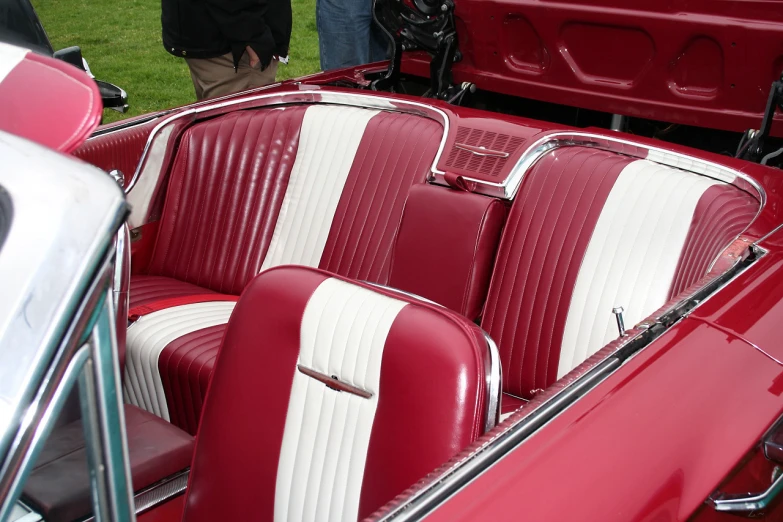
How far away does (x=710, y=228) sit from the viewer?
1.86 metres

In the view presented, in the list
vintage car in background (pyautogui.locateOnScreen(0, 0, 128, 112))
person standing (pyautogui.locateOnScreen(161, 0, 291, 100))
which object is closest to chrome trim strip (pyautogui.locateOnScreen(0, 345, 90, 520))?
vintage car in background (pyautogui.locateOnScreen(0, 0, 128, 112))

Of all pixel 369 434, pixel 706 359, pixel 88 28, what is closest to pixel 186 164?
pixel 369 434

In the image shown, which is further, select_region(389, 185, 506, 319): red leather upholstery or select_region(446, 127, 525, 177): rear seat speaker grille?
select_region(446, 127, 525, 177): rear seat speaker grille

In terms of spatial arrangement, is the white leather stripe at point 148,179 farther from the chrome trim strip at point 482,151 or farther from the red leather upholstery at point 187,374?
the chrome trim strip at point 482,151

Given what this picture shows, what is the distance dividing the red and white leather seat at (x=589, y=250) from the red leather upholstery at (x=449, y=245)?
0.06 metres

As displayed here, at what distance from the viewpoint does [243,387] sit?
1.41 meters

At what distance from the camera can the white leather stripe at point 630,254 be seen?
1905 mm

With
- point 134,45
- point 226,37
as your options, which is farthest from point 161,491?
point 134,45

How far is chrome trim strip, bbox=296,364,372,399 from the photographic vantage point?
1.28 m

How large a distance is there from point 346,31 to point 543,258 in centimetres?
229

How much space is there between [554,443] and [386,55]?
3514 mm

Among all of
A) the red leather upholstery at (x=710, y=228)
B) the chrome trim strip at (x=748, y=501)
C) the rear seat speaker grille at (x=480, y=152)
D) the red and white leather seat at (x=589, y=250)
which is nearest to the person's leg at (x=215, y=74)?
the rear seat speaker grille at (x=480, y=152)

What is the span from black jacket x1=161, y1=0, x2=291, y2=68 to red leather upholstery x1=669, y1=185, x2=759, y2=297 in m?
2.24

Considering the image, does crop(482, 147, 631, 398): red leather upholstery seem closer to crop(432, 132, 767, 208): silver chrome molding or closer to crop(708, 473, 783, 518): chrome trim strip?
crop(432, 132, 767, 208): silver chrome molding
